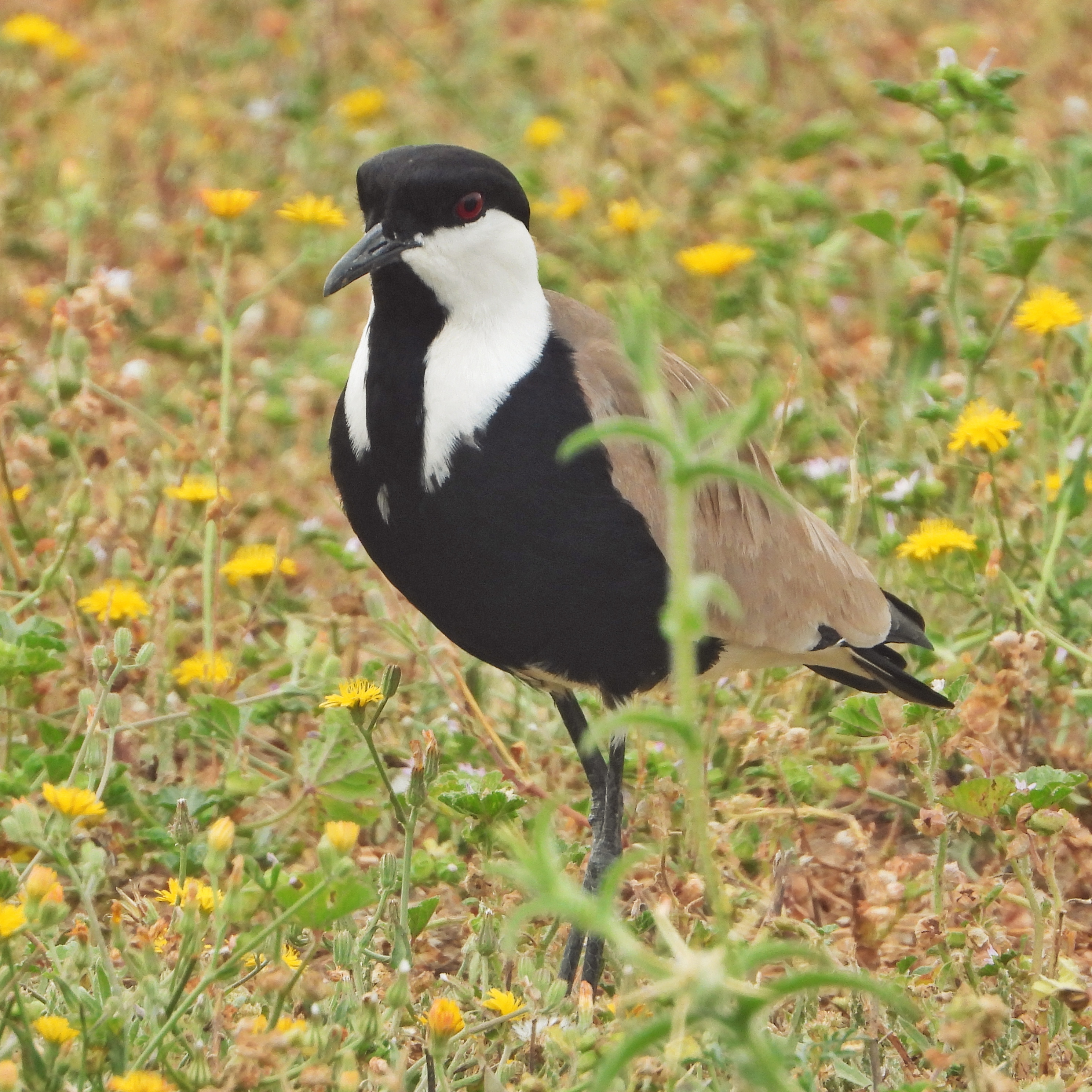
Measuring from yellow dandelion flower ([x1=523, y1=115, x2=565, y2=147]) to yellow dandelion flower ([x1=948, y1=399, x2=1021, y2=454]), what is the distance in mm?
2901

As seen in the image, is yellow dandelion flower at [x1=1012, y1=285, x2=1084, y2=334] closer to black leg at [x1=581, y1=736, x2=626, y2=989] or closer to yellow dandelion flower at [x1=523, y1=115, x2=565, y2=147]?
black leg at [x1=581, y1=736, x2=626, y2=989]

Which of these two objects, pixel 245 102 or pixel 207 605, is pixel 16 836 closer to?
pixel 207 605

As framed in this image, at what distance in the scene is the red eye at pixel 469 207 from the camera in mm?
3041

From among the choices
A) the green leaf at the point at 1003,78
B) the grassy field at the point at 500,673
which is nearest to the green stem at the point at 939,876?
the grassy field at the point at 500,673

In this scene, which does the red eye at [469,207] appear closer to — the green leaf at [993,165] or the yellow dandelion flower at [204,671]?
the yellow dandelion flower at [204,671]

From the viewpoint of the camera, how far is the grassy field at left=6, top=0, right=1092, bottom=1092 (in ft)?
7.41

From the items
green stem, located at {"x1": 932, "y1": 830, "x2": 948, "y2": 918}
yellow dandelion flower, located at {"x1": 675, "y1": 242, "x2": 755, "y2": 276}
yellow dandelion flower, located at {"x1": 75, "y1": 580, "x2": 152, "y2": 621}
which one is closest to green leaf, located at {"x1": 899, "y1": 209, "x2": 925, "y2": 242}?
yellow dandelion flower, located at {"x1": 675, "y1": 242, "x2": 755, "y2": 276}

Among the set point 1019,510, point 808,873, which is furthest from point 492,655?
point 1019,510

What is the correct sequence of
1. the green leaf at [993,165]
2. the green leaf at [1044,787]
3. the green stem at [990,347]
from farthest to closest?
the green stem at [990,347] → the green leaf at [993,165] → the green leaf at [1044,787]

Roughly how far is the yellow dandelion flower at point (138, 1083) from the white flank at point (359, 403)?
1.20 meters

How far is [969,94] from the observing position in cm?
377

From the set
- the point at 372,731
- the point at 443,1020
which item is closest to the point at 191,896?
the point at 443,1020

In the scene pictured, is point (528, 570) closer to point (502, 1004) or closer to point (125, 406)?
point (502, 1004)

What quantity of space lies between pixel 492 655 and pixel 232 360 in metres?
2.30
